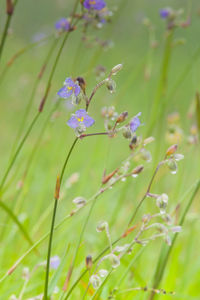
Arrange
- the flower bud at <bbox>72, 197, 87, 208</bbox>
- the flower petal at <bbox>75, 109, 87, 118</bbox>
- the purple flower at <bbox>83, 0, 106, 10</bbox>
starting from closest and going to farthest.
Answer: the flower petal at <bbox>75, 109, 87, 118</bbox>, the flower bud at <bbox>72, 197, 87, 208</bbox>, the purple flower at <bbox>83, 0, 106, 10</bbox>

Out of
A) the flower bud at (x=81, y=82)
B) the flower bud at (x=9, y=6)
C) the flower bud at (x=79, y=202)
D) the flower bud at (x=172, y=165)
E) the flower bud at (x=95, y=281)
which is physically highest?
the flower bud at (x=9, y=6)

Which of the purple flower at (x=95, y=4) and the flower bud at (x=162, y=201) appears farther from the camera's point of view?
the purple flower at (x=95, y=4)

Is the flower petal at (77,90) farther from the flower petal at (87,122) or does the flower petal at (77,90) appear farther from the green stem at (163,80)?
the green stem at (163,80)

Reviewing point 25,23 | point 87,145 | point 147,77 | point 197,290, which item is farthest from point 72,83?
point 25,23

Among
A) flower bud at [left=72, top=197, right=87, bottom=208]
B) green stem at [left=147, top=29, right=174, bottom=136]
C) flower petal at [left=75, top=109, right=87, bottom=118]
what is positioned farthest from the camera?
green stem at [left=147, top=29, right=174, bottom=136]

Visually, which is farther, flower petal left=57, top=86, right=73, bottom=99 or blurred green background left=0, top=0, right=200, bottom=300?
blurred green background left=0, top=0, right=200, bottom=300

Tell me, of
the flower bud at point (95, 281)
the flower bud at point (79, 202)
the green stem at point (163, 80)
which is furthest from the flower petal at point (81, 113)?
the green stem at point (163, 80)

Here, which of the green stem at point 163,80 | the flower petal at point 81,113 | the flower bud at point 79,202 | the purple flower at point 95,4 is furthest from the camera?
the green stem at point 163,80

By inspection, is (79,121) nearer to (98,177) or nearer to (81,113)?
(81,113)

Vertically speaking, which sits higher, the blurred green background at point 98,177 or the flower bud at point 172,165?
the blurred green background at point 98,177

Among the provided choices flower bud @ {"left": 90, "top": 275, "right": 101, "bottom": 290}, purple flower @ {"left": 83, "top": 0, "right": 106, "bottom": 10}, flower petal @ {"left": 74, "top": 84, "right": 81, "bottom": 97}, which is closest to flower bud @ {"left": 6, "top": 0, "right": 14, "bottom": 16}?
purple flower @ {"left": 83, "top": 0, "right": 106, "bottom": 10}

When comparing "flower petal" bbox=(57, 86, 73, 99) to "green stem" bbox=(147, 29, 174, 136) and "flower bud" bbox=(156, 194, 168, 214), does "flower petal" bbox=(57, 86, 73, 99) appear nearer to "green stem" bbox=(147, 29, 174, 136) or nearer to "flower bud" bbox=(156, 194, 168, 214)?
"flower bud" bbox=(156, 194, 168, 214)
